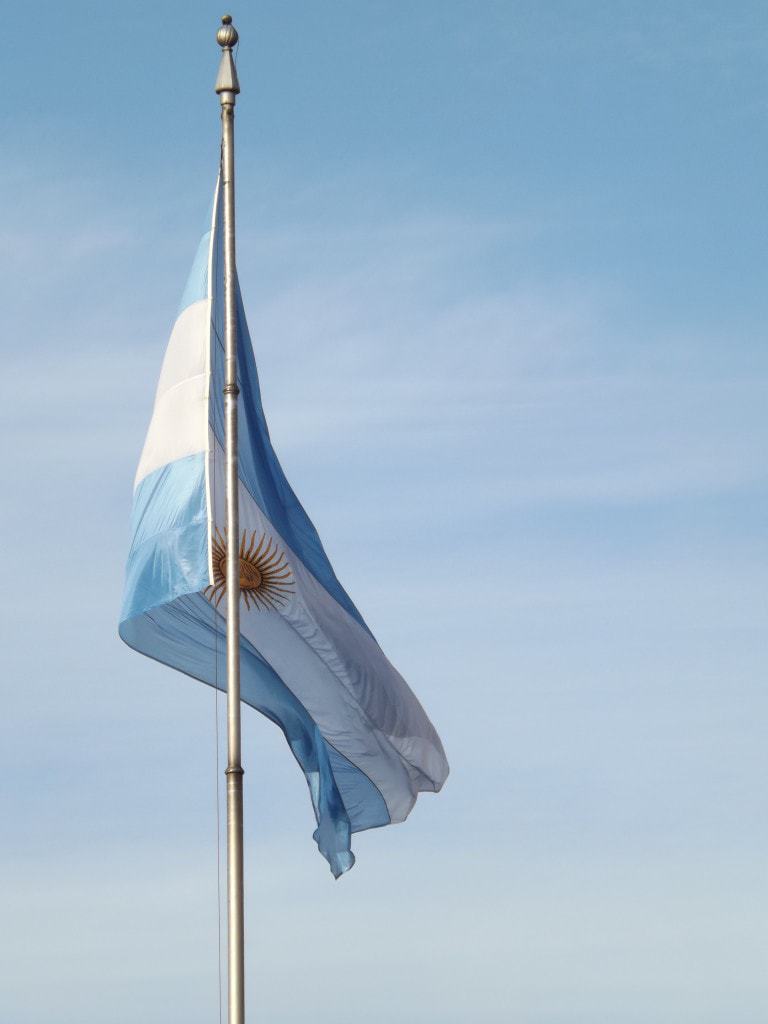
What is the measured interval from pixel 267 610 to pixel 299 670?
1.33 metres

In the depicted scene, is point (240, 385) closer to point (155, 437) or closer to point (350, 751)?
point (155, 437)


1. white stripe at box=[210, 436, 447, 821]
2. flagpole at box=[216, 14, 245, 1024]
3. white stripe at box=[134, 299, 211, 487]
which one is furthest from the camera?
white stripe at box=[210, 436, 447, 821]

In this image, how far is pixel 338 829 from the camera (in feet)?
104

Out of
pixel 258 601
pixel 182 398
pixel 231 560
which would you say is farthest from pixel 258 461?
pixel 231 560

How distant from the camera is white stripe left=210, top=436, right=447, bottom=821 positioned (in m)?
29.8

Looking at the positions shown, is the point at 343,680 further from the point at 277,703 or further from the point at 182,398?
the point at 182,398

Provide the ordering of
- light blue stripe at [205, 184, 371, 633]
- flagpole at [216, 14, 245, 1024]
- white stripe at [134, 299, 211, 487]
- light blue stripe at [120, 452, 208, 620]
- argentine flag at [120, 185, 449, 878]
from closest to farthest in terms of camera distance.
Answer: flagpole at [216, 14, 245, 1024], light blue stripe at [120, 452, 208, 620], argentine flag at [120, 185, 449, 878], white stripe at [134, 299, 211, 487], light blue stripe at [205, 184, 371, 633]

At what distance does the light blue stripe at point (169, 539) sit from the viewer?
90.6ft

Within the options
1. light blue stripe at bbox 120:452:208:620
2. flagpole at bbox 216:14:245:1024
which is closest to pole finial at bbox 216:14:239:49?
flagpole at bbox 216:14:245:1024

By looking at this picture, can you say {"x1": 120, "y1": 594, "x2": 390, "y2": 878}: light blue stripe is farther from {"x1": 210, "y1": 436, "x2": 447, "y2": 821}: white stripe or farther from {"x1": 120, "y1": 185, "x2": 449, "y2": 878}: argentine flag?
{"x1": 210, "y1": 436, "x2": 447, "y2": 821}: white stripe

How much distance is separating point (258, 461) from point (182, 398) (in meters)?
1.66

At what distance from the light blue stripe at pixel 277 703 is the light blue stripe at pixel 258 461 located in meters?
1.71

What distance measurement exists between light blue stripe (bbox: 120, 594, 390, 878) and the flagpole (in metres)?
3.20

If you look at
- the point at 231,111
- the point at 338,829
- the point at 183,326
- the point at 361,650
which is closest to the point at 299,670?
the point at 361,650
